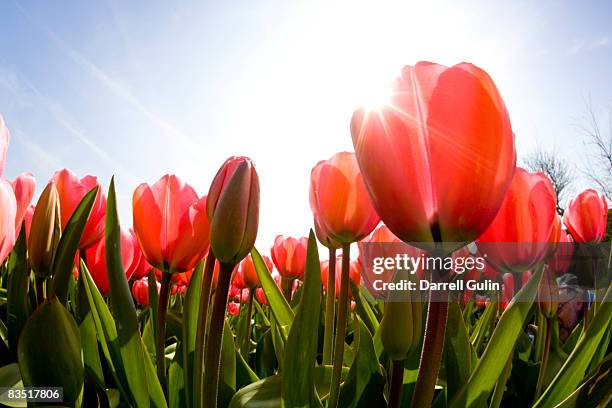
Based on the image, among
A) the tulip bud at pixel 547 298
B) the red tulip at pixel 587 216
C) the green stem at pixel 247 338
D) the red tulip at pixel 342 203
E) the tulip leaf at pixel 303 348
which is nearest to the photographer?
the tulip leaf at pixel 303 348

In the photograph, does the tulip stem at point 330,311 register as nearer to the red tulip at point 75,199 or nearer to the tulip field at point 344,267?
the tulip field at point 344,267

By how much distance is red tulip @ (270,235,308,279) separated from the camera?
5.18 feet

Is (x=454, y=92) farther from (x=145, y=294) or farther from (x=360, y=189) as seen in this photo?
(x=145, y=294)

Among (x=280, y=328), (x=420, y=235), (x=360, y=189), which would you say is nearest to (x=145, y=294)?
(x=280, y=328)

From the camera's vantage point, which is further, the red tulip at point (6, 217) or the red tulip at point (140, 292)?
the red tulip at point (140, 292)

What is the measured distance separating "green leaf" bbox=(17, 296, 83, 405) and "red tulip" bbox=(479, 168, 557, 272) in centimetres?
57

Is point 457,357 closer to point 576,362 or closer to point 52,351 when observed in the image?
point 576,362

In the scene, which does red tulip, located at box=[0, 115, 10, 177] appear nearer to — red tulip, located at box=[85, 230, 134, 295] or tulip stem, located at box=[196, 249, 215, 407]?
tulip stem, located at box=[196, 249, 215, 407]

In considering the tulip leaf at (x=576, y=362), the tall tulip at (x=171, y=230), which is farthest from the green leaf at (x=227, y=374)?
the tulip leaf at (x=576, y=362)

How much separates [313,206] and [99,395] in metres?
0.51

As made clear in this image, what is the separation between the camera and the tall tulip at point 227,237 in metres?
0.51

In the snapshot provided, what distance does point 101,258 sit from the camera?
0.98 m

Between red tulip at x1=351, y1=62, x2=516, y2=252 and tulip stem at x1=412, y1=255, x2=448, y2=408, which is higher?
red tulip at x1=351, y1=62, x2=516, y2=252

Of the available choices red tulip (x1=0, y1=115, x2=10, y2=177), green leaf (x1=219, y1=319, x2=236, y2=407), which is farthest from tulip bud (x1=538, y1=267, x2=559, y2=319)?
red tulip (x1=0, y1=115, x2=10, y2=177)
